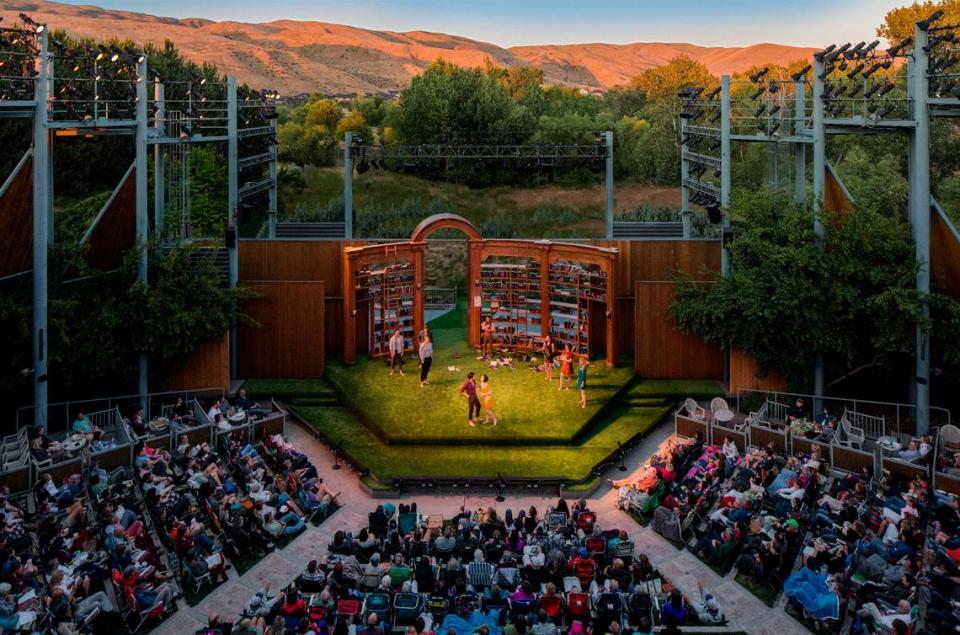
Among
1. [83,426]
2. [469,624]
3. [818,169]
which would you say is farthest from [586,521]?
[818,169]

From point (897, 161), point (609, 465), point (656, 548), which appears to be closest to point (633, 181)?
point (897, 161)

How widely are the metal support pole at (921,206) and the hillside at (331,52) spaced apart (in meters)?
102

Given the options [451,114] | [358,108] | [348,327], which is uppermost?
[358,108]

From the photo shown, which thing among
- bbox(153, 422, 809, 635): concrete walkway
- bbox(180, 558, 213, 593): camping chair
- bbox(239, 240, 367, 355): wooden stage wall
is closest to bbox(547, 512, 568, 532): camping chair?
bbox(153, 422, 809, 635): concrete walkway

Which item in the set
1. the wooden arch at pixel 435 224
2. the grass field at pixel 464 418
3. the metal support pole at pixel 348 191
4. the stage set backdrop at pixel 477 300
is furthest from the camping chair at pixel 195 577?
the metal support pole at pixel 348 191

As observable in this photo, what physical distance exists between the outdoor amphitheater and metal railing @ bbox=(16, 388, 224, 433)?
99mm

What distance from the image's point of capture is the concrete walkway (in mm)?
12211

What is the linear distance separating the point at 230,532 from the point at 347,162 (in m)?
17.5

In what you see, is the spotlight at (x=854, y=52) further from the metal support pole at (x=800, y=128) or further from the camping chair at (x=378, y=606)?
the camping chair at (x=378, y=606)

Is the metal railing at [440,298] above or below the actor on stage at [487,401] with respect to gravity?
above

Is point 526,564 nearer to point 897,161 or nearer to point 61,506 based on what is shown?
point 61,506

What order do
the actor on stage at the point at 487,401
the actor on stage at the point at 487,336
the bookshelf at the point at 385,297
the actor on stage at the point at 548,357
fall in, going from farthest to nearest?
the actor on stage at the point at 487,336, the bookshelf at the point at 385,297, the actor on stage at the point at 548,357, the actor on stage at the point at 487,401

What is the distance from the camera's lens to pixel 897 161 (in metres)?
31.9

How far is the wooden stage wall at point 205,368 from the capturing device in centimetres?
2192
